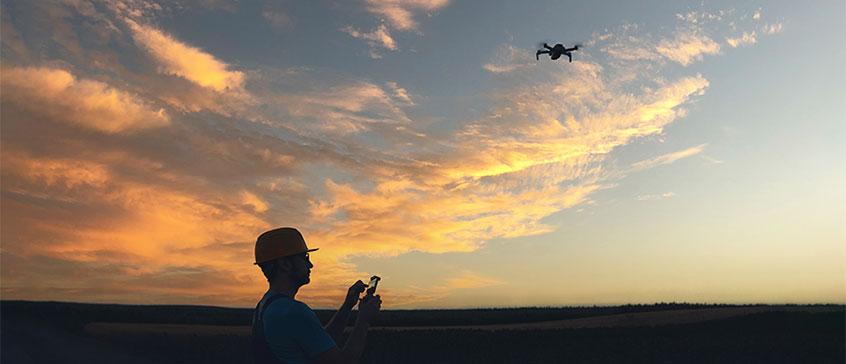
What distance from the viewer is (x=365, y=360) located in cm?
2830

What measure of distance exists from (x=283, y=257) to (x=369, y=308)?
89cm

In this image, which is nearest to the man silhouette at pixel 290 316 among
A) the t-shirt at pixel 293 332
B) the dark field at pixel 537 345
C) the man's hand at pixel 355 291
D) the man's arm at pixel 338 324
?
the t-shirt at pixel 293 332

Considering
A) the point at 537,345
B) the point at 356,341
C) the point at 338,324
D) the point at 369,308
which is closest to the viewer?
the point at 356,341

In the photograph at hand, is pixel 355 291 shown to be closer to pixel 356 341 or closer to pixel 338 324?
pixel 338 324

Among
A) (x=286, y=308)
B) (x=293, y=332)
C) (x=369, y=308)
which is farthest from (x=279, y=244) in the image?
(x=369, y=308)

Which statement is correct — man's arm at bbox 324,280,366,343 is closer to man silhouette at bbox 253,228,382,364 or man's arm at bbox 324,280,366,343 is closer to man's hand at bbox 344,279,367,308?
man's hand at bbox 344,279,367,308

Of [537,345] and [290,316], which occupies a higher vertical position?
[290,316]

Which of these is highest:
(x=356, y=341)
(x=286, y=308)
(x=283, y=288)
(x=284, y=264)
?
(x=284, y=264)

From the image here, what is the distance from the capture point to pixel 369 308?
18.3 ft

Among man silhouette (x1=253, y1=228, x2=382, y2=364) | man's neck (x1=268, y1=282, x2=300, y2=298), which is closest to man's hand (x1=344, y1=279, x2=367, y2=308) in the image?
man silhouette (x1=253, y1=228, x2=382, y2=364)

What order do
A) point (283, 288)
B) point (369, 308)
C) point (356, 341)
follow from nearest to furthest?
point (356, 341)
point (283, 288)
point (369, 308)

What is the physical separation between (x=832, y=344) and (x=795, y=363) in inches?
156

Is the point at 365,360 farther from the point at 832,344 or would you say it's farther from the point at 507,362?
the point at 832,344

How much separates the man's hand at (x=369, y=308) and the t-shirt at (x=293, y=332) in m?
0.49
